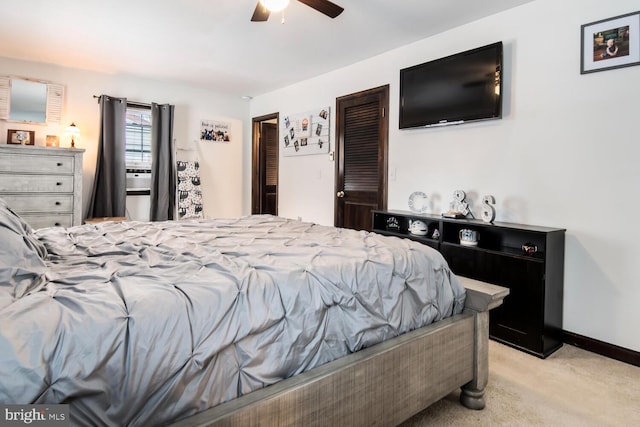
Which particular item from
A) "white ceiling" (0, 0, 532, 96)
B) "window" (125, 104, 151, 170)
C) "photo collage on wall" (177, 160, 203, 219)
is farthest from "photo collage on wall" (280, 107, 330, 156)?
"window" (125, 104, 151, 170)

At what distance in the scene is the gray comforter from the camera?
841 mm

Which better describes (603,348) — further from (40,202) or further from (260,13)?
(40,202)

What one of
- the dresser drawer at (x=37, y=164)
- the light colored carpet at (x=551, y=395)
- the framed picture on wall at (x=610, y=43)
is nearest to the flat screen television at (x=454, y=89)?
the framed picture on wall at (x=610, y=43)

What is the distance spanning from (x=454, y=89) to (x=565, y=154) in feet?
3.40

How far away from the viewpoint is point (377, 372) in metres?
1.36

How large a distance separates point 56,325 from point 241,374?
0.51 metres

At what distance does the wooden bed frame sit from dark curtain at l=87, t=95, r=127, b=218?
4375 mm

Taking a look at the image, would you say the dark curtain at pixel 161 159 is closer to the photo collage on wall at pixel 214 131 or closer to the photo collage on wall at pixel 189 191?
the photo collage on wall at pixel 189 191

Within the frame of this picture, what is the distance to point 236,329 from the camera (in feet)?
3.56

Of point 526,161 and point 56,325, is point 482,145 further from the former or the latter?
point 56,325

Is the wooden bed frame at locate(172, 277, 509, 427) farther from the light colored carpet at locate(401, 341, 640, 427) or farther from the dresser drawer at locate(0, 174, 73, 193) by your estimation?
the dresser drawer at locate(0, 174, 73, 193)

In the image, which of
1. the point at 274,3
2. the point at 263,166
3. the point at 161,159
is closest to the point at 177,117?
the point at 161,159

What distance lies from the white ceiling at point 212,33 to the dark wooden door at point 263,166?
1.38 m

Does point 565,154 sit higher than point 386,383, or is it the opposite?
point 565,154
